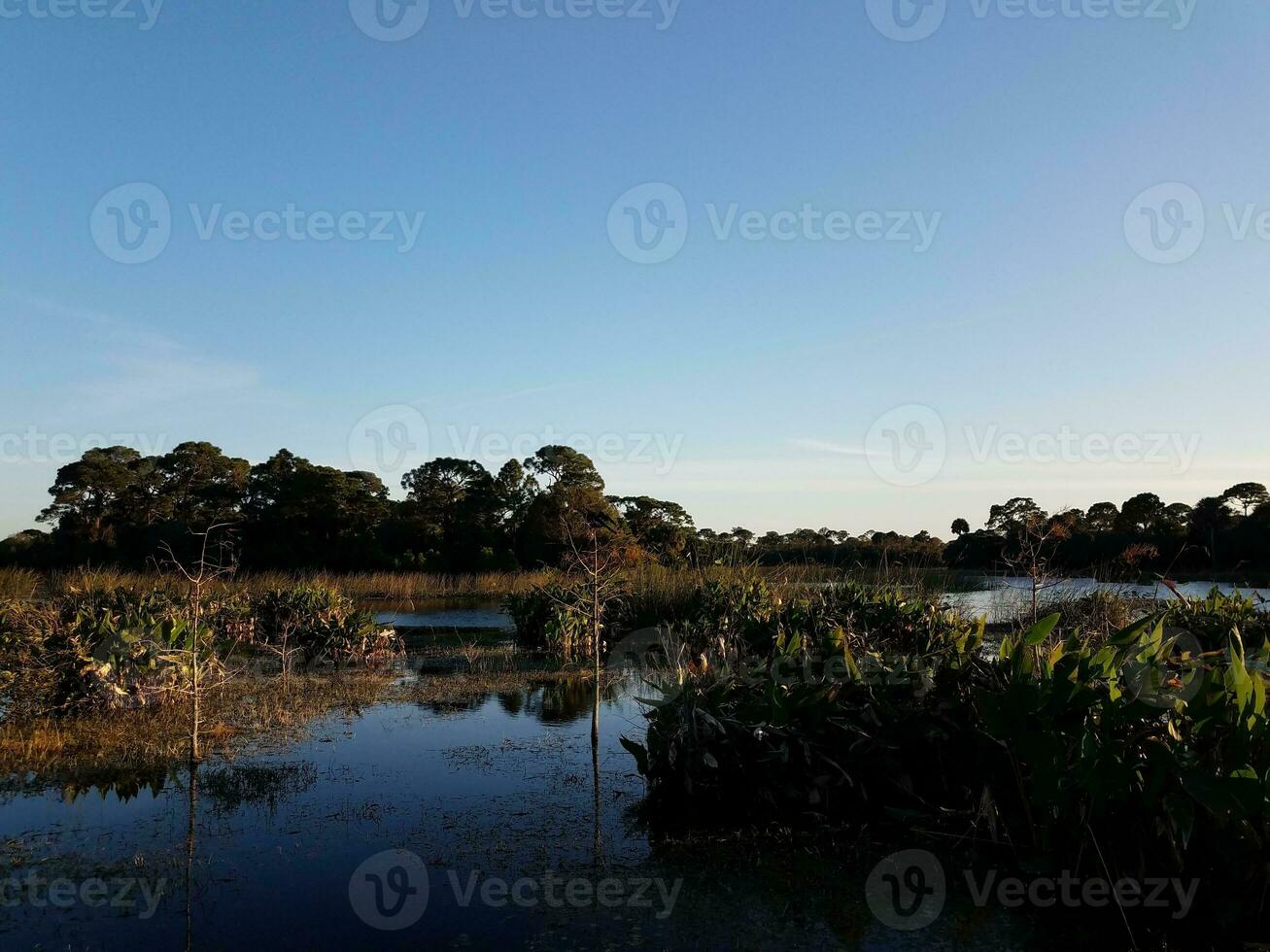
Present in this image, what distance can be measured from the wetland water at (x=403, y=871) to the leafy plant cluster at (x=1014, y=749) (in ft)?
1.79

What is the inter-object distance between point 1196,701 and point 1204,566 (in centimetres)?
3349

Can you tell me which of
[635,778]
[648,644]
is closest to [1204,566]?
→ [648,644]

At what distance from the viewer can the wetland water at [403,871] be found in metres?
3.66

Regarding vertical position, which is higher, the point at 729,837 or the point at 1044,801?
the point at 1044,801

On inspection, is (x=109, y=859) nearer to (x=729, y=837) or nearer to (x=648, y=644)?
(x=729, y=837)

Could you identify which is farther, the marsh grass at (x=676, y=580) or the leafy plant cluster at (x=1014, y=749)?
the marsh grass at (x=676, y=580)

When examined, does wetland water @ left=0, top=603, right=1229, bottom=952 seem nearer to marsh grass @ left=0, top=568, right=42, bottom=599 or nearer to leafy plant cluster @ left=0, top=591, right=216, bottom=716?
leafy plant cluster @ left=0, top=591, right=216, bottom=716

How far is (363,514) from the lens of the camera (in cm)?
3994

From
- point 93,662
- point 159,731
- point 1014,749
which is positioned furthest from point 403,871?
point 93,662

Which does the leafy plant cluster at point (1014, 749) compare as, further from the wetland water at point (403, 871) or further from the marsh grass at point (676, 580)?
the marsh grass at point (676, 580)

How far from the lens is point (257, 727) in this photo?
7598 millimetres

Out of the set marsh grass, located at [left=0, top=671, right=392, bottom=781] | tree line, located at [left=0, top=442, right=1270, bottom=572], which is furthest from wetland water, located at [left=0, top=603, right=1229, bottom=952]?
tree line, located at [left=0, top=442, right=1270, bottom=572]

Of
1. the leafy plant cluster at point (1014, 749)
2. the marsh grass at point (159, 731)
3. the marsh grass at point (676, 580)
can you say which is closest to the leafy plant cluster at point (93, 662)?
the marsh grass at point (159, 731)

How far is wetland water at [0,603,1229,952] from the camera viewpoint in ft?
12.0
